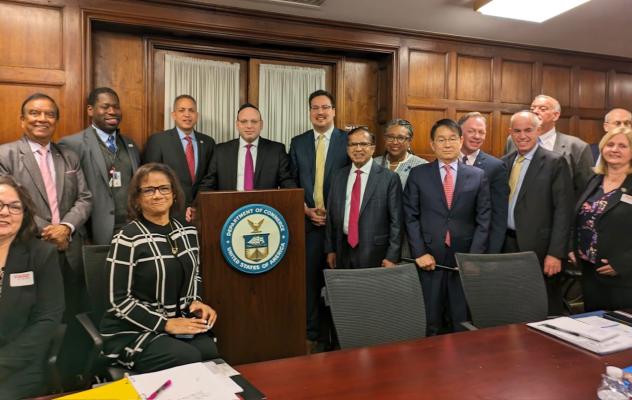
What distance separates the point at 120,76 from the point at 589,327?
3728 millimetres

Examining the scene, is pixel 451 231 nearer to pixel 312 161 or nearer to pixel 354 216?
pixel 354 216

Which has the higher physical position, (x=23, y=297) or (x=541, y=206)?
(x=541, y=206)

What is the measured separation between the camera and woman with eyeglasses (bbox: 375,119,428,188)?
11.3ft

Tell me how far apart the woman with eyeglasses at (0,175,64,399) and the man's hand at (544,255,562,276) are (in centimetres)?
288

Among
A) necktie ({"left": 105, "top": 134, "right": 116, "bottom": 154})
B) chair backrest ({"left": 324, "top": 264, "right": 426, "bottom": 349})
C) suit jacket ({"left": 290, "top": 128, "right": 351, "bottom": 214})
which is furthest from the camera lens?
suit jacket ({"left": 290, "top": 128, "right": 351, "bottom": 214})

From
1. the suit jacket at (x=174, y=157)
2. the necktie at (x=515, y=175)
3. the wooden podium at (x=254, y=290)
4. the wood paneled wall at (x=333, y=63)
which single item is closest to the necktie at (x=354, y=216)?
the wooden podium at (x=254, y=290)

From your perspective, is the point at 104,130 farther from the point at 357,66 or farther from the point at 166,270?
the point at 357,66

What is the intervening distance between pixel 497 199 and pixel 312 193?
4.30ft

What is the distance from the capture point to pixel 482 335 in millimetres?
1764

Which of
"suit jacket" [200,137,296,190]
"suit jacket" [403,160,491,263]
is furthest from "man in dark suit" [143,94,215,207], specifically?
"suit jacket" [403,160,491,263]

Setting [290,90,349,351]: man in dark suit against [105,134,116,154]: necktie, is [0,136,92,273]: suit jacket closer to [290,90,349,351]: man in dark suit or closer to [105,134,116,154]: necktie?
[105,134,116,154]: necktie

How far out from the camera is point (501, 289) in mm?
2207

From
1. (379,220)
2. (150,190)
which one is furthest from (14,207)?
(379,220)

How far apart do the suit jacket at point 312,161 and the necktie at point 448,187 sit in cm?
81
